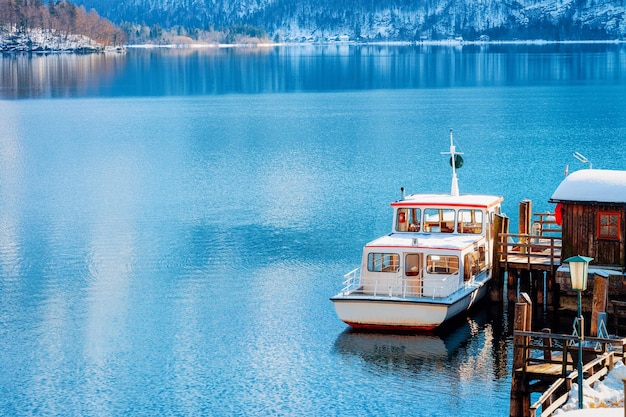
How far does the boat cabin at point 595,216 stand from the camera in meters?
36.6

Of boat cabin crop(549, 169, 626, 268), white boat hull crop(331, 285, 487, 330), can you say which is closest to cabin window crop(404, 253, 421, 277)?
white boat hull crop(331, 285, 487, 330)

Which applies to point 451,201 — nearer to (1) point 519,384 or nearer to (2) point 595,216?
(2) point 595,216

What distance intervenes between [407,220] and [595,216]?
23.2 ft

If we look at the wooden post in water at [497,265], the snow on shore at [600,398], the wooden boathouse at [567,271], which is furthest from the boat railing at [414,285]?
the snow on shore at [600,398]

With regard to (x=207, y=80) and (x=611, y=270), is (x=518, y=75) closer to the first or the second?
(x=207, y=80)

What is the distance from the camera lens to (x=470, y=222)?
1633 inches

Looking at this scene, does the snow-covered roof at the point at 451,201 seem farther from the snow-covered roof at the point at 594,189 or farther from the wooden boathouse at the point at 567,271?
the snow-covered roof at the point at 594,189

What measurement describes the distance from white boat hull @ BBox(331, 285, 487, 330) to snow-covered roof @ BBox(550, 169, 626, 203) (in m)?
4.74

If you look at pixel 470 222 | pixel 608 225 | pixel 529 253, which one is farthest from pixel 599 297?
pixel 470 222

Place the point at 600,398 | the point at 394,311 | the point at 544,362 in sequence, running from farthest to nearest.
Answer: the point at 394,311, the point at 544,362, the point at 600,398

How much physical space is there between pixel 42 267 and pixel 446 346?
19.4 metres

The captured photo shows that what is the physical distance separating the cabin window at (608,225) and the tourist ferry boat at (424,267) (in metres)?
4.45

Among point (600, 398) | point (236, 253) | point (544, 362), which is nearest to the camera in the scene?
point (600, 398)

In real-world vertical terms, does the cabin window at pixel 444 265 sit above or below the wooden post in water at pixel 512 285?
above
